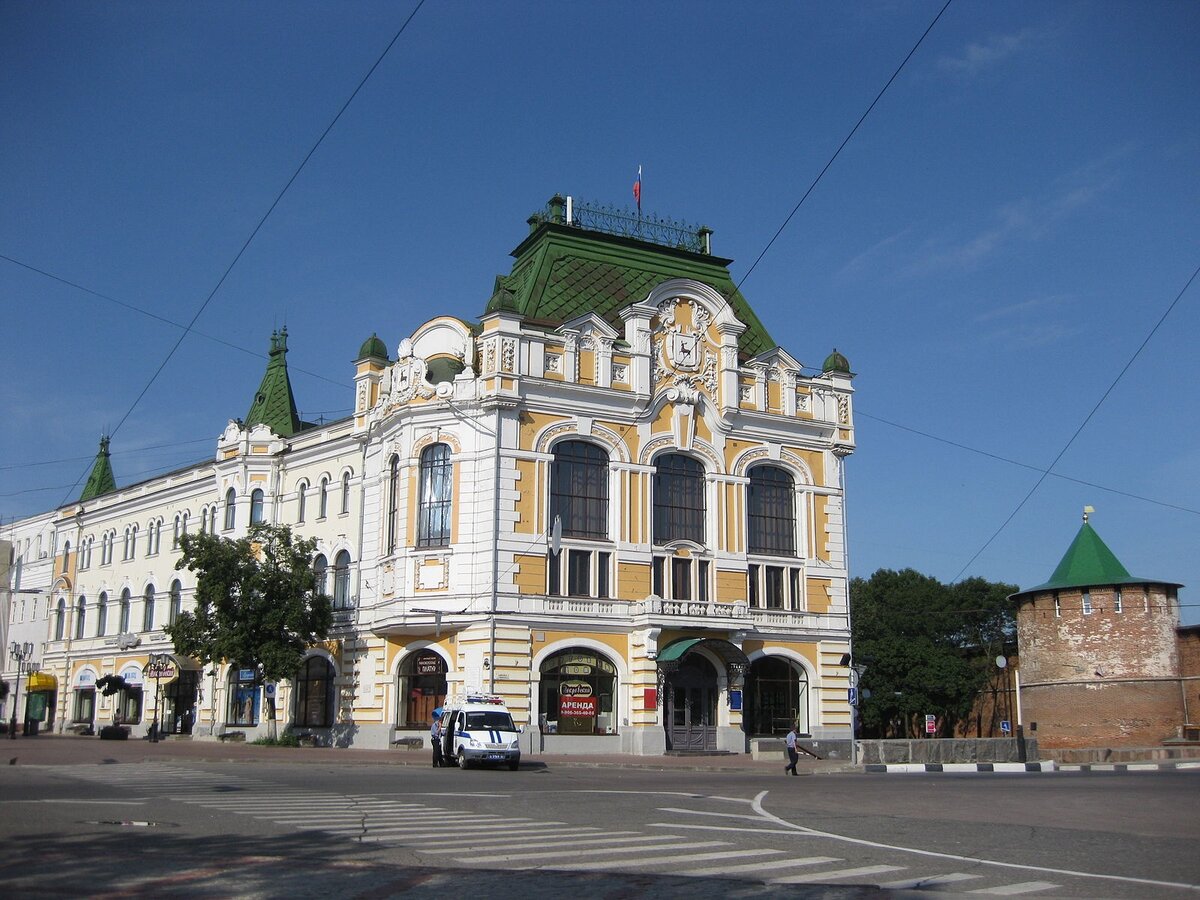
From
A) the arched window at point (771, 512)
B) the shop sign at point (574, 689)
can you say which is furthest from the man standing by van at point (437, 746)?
the arched window at point (771, 512)

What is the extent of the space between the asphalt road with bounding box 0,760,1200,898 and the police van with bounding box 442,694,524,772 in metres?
6.98

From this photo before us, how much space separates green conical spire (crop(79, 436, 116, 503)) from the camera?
79.5 metres

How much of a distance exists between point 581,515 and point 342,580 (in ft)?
39.5

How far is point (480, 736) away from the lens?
32.2m

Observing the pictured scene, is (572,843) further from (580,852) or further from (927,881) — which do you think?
(927,881)

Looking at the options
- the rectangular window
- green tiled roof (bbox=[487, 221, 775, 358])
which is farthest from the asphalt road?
green tiled roof (bbox=[487, 221, 775, 358])

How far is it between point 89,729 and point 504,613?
3402 centimetres

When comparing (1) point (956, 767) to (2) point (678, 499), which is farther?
(2) point (678, 499)

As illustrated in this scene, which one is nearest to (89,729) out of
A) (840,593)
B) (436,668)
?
(436,668)

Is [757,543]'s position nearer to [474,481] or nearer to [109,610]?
[474,481]

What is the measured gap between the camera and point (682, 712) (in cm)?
4603

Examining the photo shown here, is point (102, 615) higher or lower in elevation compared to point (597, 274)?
lower

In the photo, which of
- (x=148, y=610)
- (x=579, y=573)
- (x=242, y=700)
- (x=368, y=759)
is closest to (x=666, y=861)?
(x=368, y=759)

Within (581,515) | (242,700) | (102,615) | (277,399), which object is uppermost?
(277,399)
